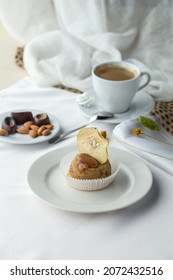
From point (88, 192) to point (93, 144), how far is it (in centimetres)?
8

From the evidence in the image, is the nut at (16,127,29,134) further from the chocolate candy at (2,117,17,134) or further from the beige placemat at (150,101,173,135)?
the beige placemat at (150,101,173,135)

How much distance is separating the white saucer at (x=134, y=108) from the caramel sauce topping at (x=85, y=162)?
0.25 metres

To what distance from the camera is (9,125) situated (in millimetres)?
1027

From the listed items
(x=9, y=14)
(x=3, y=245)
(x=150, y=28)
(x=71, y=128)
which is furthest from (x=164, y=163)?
(x=9, y=14)

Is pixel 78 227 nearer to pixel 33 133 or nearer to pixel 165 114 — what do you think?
pixel 33 133

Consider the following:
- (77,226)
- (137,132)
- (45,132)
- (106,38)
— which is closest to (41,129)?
(45,132)

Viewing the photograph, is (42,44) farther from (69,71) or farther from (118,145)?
Answer: (118,145)

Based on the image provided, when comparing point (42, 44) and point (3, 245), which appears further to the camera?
point (42, 44)

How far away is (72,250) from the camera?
739mm

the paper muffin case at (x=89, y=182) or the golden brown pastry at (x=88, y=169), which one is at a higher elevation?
the golden brown pastry at (x=88, y=169)

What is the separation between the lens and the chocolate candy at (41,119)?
1058mm

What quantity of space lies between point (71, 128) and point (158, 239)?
0.39 meters

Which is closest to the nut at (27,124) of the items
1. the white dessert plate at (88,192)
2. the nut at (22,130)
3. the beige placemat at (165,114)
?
the nut at (22,130)

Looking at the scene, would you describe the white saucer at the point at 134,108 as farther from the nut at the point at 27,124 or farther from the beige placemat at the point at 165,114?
the nut at the point at 27,124
